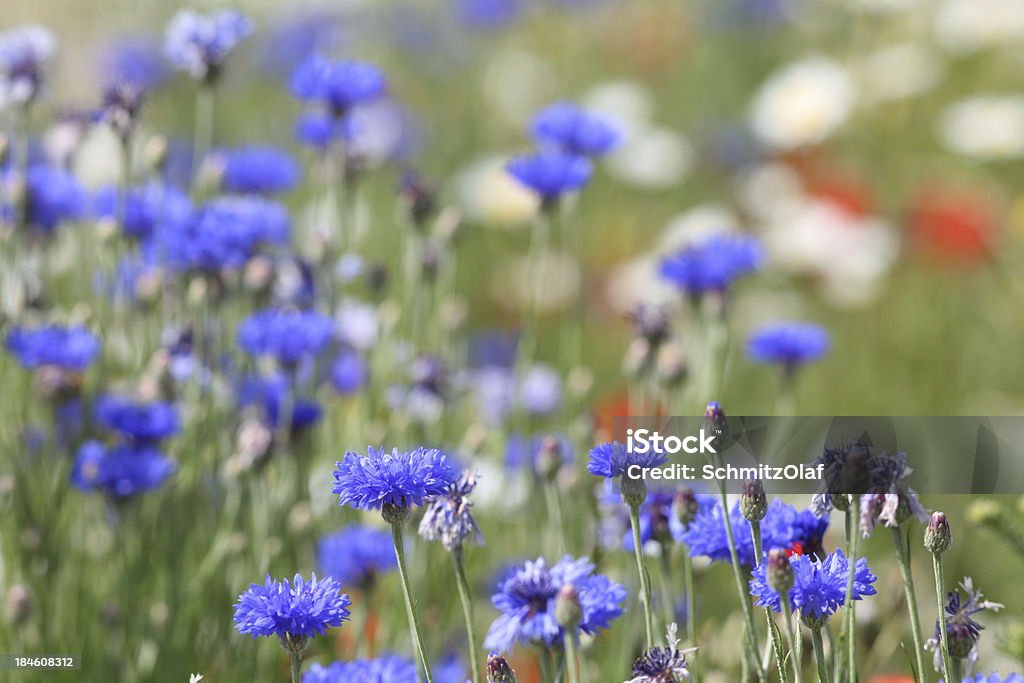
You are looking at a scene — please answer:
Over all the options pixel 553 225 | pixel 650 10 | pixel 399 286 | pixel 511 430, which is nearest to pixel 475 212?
pixel 553 225

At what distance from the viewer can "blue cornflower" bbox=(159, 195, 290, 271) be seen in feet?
4.68

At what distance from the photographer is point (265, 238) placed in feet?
5.00

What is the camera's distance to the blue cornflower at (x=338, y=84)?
5.04 feet

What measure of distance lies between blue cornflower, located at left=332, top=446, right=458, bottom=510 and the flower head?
0.17m

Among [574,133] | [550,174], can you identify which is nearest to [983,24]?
[574,133]

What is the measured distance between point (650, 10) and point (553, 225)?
1747mm

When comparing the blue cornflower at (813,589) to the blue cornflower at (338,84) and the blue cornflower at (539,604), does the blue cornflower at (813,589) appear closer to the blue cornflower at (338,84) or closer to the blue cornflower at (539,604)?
the blue cornflower at (539,604)

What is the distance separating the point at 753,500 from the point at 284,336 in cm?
75

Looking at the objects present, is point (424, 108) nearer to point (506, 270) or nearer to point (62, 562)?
point (506, 270)

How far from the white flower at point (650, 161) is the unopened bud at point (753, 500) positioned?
247cm

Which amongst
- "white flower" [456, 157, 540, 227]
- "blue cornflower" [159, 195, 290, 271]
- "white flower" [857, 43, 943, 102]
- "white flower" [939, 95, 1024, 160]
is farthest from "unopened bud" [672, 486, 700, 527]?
"white flower" [857, 43, 943, 102]

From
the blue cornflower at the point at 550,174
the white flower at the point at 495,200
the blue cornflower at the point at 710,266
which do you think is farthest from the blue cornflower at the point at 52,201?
the white flower at the point at 495,200

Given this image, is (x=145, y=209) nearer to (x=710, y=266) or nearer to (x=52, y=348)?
(x=52, y=348)

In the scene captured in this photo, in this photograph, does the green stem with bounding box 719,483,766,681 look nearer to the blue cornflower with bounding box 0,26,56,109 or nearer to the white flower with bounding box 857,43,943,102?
the blue cornflower with bounding box 0,26,56,109
